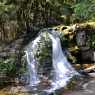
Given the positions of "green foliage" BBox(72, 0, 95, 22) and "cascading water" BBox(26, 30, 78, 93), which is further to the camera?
"green foliage" BBox(72, 0, 95, 22)

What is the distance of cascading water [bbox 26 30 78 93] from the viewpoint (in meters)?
11.9

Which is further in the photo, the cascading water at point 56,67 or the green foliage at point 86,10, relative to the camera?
the green foliage at point 86,10

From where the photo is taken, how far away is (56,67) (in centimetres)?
1327

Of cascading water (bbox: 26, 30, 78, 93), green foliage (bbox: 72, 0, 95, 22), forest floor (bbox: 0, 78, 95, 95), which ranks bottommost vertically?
forest floor (bbox: 0, 78, 95, 95)

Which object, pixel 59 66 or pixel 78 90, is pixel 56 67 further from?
pixel 78 90

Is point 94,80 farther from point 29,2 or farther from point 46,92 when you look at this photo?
point 29,2

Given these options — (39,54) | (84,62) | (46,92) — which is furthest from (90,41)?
(46,92)

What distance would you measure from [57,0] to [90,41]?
15.1 ft

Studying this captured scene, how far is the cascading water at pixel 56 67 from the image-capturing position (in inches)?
468

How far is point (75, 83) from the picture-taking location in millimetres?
11461

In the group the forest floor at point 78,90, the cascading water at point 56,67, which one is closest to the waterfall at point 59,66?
the cascading water at point 56,67

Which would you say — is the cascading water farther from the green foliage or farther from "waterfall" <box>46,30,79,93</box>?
the green foliage

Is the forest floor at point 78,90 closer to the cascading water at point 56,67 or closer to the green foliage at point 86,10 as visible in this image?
the cascading water at point 56,67

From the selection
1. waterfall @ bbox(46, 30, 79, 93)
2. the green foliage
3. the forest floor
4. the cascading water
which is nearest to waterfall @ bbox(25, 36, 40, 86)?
the cascading water
